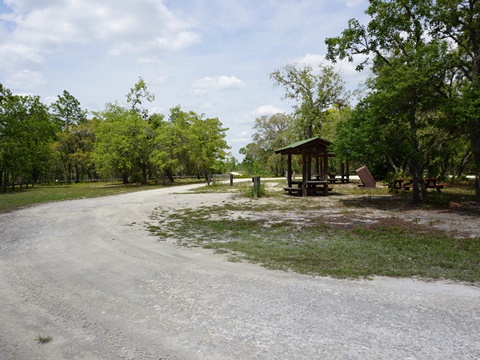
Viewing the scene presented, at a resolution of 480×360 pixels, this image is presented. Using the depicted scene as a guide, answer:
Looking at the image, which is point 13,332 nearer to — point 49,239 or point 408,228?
point 49,239

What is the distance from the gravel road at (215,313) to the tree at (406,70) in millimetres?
8642

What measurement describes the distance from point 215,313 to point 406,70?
10.8 m

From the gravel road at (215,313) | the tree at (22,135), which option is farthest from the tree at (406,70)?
the tree at (22,135)

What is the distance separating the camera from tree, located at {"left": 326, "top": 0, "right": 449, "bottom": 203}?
10516 mm

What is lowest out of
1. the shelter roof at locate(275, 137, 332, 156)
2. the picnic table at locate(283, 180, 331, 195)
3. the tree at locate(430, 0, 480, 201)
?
the picnic table at locate(283, 180, 331, 195)

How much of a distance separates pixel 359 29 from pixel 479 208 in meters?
8.17

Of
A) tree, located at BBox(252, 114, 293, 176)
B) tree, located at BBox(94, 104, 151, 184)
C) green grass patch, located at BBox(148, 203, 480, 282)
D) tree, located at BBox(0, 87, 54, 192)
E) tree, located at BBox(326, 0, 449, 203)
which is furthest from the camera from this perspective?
tree, located at BBox(252, 114, 293, 176)

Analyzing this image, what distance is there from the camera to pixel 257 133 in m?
47.0

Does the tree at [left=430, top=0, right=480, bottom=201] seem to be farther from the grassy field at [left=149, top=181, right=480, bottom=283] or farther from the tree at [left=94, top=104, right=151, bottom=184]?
the tree at [left=94, top=104, right=151, bottom=184]

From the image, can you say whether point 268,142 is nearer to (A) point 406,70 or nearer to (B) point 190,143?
(B) point 190,143

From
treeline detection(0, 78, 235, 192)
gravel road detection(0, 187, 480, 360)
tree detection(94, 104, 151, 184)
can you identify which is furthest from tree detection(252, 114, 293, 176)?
gravel road detection(0, 187, 480, 360)

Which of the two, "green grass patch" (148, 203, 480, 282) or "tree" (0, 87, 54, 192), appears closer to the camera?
"green grass patch" (148, 203, 480, 282)

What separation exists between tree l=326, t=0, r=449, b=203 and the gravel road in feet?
28.4

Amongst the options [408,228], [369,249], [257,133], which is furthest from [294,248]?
[257,133]
